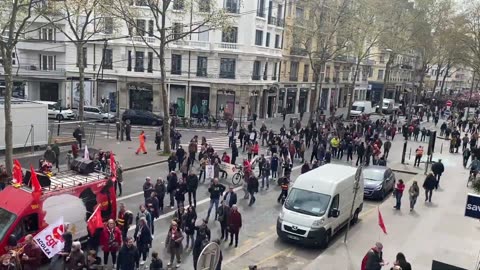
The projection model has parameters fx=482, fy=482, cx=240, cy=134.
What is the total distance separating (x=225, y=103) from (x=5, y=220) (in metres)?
35.8

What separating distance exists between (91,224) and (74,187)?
4.41 feet

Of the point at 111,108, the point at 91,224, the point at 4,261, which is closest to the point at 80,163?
the point at 91,224

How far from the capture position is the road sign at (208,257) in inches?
287

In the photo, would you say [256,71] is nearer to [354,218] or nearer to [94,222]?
[354,218]

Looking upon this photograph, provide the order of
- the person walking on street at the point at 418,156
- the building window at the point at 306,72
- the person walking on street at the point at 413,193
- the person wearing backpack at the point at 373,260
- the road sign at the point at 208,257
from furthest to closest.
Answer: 1. the building window at the point at 306,72
2. the person walking on street at the point at 418,156
3. the person walking on street at the point at 413,193
4. the person wearing backpack at the point at 373,260
5. the road sign at the point at 208,257

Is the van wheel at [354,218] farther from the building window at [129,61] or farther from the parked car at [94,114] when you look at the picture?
the building window at [129,61]

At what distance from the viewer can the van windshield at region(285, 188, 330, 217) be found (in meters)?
15.0

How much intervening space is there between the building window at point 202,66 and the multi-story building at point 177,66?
0.09 m

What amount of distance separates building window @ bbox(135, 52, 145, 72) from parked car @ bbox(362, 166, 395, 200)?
29.1 meters

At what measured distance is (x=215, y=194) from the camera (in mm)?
16609

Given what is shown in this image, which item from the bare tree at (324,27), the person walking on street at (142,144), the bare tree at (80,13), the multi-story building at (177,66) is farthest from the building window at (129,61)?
the person walking on street at (142,144)

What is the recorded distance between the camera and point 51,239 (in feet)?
36.0

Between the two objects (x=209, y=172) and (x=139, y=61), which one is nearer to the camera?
(x=209, y=172)

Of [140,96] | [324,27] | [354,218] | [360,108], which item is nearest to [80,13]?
[140,96]
